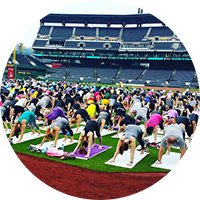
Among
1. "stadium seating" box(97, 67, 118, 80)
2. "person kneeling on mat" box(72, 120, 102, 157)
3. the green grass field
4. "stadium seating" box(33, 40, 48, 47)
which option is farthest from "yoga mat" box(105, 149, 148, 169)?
"stadium seating" box(33, 40, 48, 47)

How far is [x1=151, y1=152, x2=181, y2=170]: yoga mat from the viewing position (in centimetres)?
830

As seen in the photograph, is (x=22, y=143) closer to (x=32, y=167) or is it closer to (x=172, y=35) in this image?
(x=32, y=167)

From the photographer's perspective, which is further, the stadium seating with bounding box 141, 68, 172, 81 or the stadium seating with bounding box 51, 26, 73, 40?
the stadium seating with bounding box 51, 26, 73, 40

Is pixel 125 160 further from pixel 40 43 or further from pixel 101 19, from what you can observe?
pixel 40 43

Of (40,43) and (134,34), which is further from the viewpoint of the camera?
Answer: (40,43)

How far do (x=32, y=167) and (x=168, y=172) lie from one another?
431 cm

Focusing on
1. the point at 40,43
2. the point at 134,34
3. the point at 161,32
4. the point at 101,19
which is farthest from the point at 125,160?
the point at 40,43

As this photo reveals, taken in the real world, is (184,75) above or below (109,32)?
below

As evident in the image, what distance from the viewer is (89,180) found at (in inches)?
283

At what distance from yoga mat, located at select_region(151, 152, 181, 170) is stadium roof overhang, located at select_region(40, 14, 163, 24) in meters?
51.0

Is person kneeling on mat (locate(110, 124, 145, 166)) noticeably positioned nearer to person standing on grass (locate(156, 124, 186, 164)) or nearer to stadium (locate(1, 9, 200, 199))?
person standing on grass (locate(156, 124, 186, 164))

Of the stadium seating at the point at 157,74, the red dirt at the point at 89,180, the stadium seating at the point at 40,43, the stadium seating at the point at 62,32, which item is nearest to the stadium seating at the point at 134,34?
the stadium seating at the point at 157,74

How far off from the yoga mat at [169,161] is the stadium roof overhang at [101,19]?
5105cm

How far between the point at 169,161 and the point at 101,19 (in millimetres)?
56219
